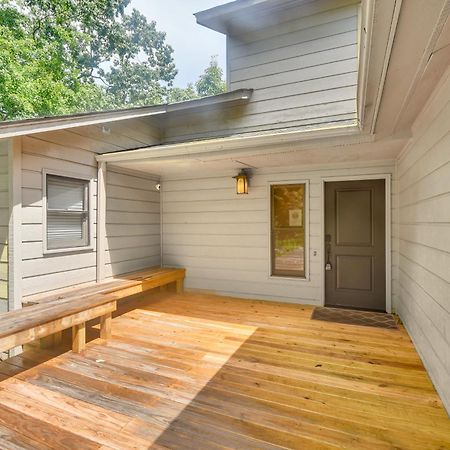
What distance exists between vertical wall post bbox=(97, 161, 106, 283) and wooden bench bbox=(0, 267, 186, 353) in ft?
Result: 0.81

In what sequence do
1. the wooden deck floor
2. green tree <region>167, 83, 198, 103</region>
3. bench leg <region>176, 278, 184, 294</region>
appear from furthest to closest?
green tree <region>167, 83, 198, 103</region>, bench leg <region>176, 278, 184, 294</region>, the wooden deck floor

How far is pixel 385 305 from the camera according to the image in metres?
4.40

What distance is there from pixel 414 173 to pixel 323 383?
2343 mm

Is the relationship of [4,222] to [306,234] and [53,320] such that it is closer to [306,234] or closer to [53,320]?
[53,320]

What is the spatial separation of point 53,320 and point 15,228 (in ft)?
4.29

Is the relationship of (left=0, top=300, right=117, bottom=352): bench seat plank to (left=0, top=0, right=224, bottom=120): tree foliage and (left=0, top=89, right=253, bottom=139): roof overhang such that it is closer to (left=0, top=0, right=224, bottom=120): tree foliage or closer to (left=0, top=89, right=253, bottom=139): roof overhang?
(left=0, top=89, right=253, bottom=139): roof overhang

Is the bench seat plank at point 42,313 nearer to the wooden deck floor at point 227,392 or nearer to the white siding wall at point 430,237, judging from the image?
the wooden deck floor at point 227,392

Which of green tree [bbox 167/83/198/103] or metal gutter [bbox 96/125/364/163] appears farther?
green tree [bbox 167/83/198/103]

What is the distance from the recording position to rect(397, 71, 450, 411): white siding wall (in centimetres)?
211

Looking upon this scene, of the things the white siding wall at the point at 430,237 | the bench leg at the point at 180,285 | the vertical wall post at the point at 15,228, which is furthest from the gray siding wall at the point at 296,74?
the vertical wall post at the point at 15,228

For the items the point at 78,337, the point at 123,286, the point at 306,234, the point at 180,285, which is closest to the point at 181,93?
the point at 180,285

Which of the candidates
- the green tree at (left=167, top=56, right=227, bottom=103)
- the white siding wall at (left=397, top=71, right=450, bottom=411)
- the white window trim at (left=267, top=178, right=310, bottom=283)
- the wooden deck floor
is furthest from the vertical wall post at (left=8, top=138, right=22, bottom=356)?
the green tree at (left=167, top=56, right=227, bottom=103)

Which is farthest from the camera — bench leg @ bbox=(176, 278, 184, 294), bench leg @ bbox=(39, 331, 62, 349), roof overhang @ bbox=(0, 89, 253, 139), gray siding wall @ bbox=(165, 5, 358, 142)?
bench leg @ bbox=(176, 278, 184, 294)

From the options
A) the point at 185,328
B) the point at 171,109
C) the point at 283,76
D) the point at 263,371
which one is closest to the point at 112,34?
the point at 171,109
